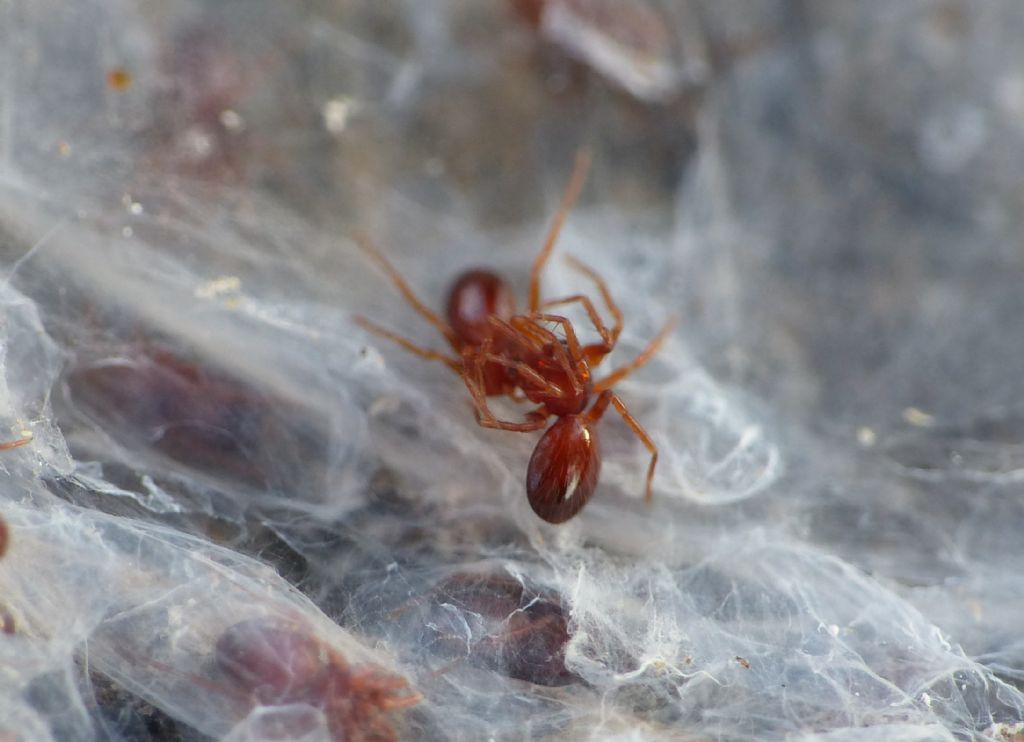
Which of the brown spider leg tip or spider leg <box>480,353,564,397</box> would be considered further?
A: spider leg <box>480,353,564,397</box>

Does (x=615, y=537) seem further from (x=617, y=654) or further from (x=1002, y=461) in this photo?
(x=1002, y=461)

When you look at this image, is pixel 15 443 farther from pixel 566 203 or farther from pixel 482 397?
pixel 566 203

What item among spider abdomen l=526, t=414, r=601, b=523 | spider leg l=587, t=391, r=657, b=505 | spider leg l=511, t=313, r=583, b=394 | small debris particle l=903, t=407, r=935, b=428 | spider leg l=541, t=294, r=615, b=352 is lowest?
spider abdomen l=526, t=414, r=601, b=523

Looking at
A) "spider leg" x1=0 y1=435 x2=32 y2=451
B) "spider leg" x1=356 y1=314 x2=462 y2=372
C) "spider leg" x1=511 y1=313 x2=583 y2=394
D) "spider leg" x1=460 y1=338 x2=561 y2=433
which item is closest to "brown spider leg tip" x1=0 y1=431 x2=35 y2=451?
"spider leg" x1=0 y1=435 x2=32 y2=451

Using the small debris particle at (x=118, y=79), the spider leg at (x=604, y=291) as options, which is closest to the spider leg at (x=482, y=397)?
the spider leg at (x=604, y=291)

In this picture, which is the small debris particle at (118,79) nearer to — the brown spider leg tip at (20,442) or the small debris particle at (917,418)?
the brown spider leg tip at (20,442)

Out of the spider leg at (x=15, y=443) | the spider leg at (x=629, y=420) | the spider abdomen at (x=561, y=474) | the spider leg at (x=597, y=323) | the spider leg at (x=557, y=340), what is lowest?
the spider leg at (x=15, y=443)

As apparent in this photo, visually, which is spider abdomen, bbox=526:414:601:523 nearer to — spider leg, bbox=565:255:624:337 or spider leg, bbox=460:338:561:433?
spider leg, bbox=460:338:561:433
